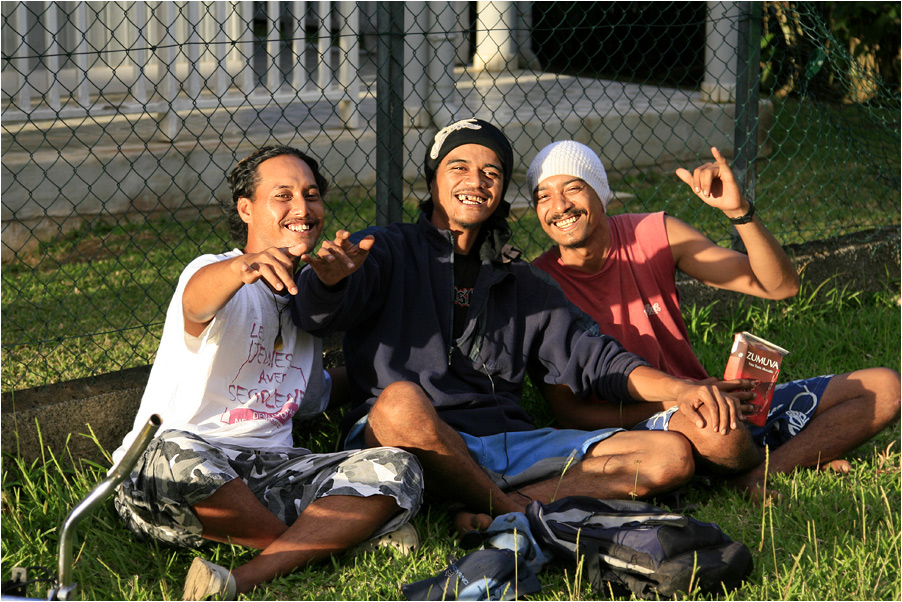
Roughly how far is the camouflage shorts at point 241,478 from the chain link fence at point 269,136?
1.10 m

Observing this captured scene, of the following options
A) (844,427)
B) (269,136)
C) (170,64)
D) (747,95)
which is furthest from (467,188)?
(269,136)

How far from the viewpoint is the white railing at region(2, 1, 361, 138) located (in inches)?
Answer: 214

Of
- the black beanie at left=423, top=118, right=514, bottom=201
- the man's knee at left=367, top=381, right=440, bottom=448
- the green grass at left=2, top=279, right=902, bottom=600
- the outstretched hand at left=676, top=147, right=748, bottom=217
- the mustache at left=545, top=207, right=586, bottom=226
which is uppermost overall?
the black beanie at left=423, top=118, right=514, bottom=201

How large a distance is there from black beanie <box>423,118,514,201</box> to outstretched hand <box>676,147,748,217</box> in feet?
1.95

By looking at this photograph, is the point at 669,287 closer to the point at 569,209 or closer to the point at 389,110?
the point at 569,209

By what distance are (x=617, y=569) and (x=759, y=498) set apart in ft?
2.54

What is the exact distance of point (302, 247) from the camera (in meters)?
2.73

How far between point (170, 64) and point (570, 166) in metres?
2.61

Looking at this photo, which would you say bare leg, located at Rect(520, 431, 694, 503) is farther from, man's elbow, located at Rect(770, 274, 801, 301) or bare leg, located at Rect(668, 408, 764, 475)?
A: man's elbow, located at Rect(770, 274, 801, 301)

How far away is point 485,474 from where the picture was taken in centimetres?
306

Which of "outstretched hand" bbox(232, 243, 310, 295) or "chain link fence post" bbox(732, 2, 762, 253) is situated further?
"chain link fence post" bbox(732, 2, 762, 253)

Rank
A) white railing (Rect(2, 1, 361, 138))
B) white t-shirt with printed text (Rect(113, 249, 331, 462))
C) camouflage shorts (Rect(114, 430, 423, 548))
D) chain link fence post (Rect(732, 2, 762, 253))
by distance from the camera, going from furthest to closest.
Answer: white railing (Rect(2, 1, 361, 138)), chain link fence post (Rect(732, 2, 762, 253)), white t-shirt with printed text (Rect(113, 249, 331, 462)), camouflage shorts (Rect(114, 430, 423, 548))

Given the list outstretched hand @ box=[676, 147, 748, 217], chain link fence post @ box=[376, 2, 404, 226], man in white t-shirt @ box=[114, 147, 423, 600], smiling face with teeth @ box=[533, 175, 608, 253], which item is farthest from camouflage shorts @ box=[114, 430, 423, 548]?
chain link fence post @ box=[376, 2, 404, 226]

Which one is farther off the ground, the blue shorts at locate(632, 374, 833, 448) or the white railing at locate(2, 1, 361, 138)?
the white railing at locate(2, 1, 361, 138)
